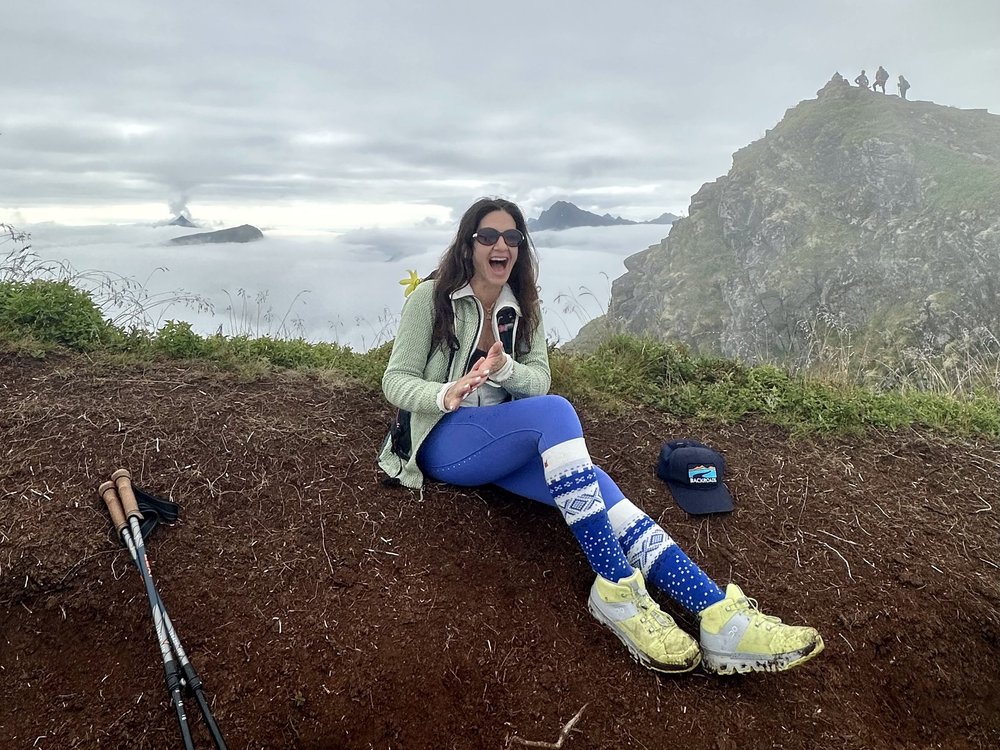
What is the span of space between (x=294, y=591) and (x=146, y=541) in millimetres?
887

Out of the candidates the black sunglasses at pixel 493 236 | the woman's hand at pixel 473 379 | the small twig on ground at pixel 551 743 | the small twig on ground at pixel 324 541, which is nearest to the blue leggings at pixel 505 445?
the woman's hand at pixel 473 379

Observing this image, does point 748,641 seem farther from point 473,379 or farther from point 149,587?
point 149,587

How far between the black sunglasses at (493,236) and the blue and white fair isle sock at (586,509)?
1.39 m

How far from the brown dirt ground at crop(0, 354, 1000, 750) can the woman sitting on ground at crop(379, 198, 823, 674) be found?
21cm

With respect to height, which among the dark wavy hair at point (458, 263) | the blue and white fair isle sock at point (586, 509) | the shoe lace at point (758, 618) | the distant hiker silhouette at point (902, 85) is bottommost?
the shoe lace at point (758, 618)

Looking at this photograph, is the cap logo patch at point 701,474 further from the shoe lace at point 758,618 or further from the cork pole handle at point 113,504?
the cork pole handle at point 113,504

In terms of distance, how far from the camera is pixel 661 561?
3.72 m

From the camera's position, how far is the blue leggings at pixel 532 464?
12.1ft

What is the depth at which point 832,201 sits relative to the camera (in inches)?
4830

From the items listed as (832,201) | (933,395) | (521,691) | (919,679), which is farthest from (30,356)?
(832,201)

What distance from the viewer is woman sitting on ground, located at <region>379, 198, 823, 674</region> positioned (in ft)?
11.3

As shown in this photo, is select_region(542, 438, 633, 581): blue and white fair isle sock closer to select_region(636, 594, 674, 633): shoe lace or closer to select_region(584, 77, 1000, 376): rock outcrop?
select_region(636, 594, 674, 633): shoe lace

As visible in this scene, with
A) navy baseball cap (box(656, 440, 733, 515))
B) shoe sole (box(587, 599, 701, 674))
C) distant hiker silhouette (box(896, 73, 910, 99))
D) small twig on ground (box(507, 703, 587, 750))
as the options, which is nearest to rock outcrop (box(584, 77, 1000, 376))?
distant hiker silhouette (box(896, 73, 910, 99))

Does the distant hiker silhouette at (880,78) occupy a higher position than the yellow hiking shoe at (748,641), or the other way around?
the distant hiker silhouette at (880,78)
